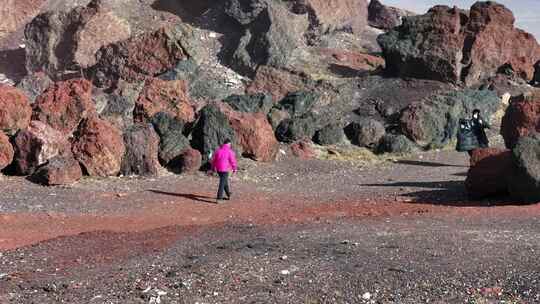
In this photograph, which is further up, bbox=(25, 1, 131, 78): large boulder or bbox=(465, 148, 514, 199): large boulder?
bbox=(25, 1, 131, 78): large boulder

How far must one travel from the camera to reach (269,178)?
2019 centimetres

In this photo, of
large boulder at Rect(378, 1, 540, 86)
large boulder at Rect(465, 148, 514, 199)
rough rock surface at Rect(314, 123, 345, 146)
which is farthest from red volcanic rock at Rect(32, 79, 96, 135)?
large boulder at Rect(378, 1, 540, 86)

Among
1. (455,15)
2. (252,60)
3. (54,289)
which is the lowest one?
(54,289)

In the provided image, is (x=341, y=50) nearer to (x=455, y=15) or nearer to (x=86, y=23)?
(x=455, y=15)

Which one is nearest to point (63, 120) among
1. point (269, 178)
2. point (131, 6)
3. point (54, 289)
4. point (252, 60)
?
point (269, 178)

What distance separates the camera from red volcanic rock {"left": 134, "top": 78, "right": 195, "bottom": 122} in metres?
23.6

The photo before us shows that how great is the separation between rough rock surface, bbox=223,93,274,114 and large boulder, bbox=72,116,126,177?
7.80 metres

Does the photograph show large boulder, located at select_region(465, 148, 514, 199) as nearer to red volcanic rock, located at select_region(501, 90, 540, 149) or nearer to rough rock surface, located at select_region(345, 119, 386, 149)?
red volcanic rock, located at select_region(501, 90, 540, 149)

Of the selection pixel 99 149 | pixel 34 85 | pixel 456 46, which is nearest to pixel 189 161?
pixel 99 149

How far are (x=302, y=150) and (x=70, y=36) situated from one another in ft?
59.7

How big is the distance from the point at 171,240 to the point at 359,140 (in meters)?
14.8

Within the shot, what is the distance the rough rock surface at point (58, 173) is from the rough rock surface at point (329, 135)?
982 centimetres

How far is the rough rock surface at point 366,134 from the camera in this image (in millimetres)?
25719

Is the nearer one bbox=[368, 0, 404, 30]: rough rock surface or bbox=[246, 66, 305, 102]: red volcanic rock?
bbox=[246, 66, 305, 102]: red volcanic rock
